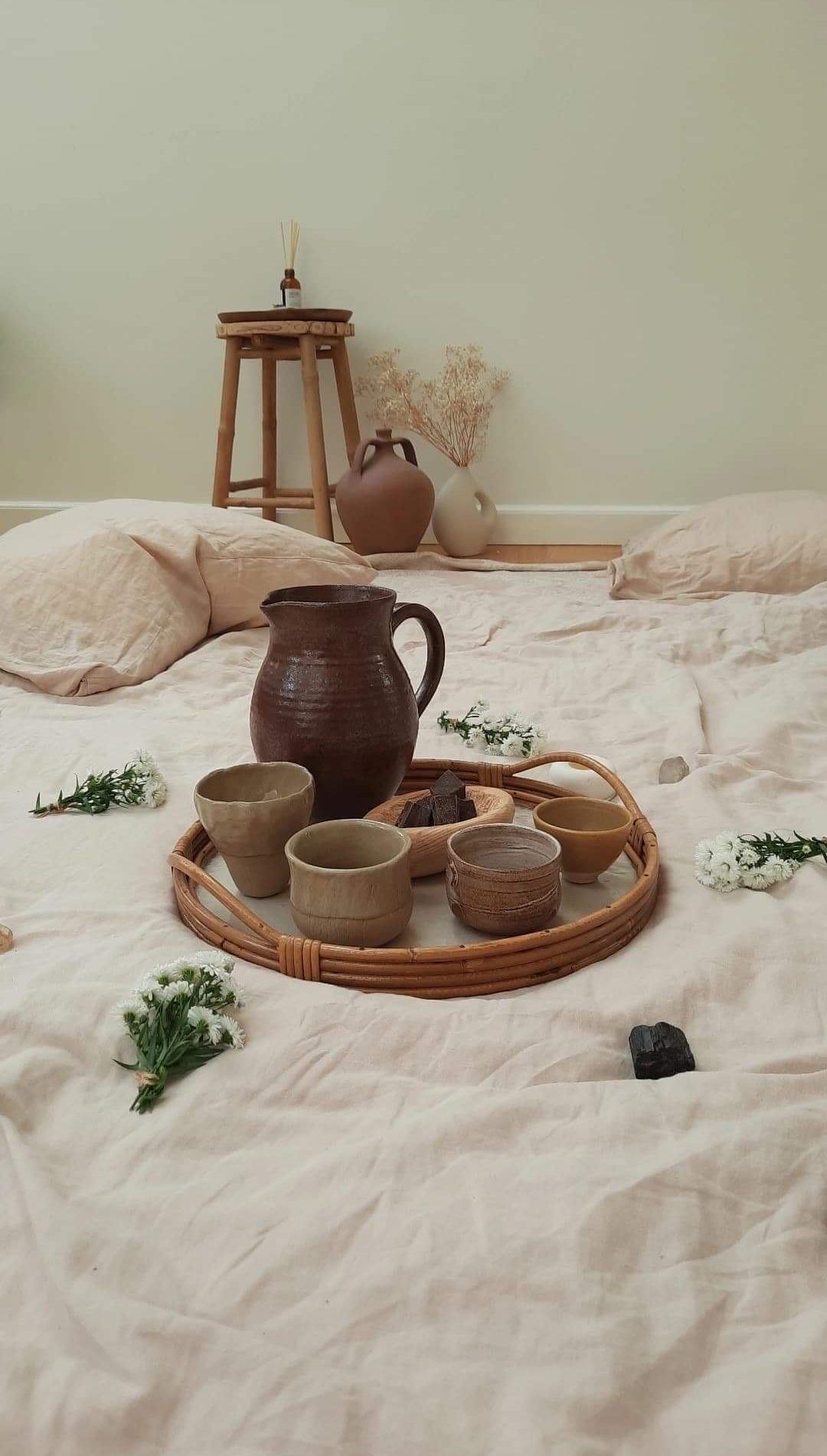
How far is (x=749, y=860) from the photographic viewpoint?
3.24 feet

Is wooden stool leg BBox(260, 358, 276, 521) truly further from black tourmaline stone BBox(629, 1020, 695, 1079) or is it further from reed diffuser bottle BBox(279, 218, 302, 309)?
black tourmaline stone BBox(629, 1020, 695, 1079)

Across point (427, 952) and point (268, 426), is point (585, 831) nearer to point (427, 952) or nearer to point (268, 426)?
point (427, 952)

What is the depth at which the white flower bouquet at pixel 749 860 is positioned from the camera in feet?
3.21

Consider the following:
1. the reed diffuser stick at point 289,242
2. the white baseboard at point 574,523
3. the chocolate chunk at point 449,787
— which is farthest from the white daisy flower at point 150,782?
the reed diffuser stick at point 289,242

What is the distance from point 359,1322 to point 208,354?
341cm

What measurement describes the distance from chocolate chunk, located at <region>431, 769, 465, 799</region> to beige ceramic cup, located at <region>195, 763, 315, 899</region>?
0.11 metres

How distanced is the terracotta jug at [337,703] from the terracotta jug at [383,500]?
2116 mm

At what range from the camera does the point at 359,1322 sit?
21.5 inches

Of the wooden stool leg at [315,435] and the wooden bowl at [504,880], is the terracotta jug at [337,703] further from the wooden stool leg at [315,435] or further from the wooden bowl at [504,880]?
the wooden stool leg at [315,435]

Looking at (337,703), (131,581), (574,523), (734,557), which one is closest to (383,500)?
(574,523)

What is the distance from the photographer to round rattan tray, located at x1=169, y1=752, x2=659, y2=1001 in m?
0.77

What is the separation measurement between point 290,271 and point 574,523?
1157 mm

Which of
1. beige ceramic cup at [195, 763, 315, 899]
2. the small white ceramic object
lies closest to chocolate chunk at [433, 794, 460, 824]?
beige ceramic cup at [195, 763, 315, 899]

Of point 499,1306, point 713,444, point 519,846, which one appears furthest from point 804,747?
point 713,444
